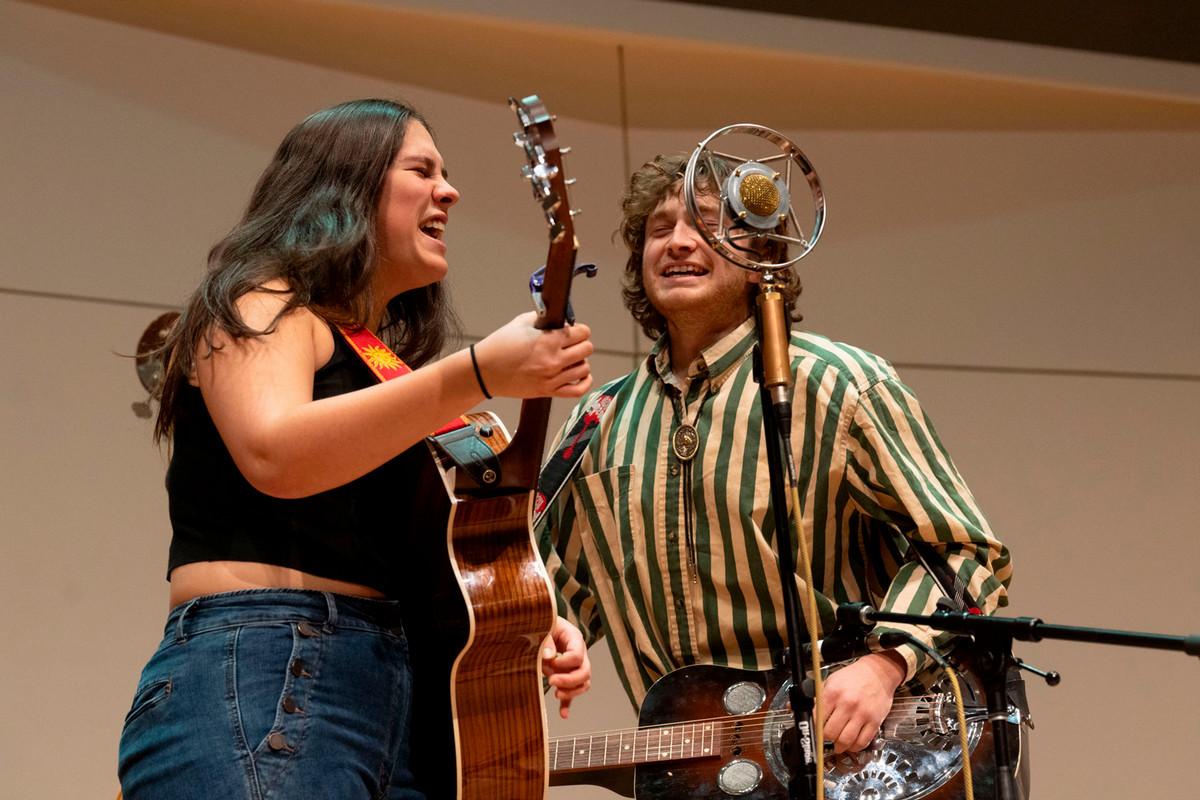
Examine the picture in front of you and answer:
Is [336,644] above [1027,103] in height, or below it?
below

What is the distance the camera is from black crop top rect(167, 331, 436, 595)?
179 cm

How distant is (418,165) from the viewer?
213 cm

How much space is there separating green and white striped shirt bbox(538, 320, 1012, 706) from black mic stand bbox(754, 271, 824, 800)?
471 mm

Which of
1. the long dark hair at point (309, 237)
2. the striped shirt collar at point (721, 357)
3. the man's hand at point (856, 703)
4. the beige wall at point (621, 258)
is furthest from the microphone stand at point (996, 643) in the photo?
the beige wall at point (621, 258)

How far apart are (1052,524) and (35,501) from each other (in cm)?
324

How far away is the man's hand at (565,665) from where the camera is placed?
7.40 ft

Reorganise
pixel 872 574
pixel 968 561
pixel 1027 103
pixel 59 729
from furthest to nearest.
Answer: pixel 1027 103 → pixel 59 729 → pixel 872 574 → pixel 968 561

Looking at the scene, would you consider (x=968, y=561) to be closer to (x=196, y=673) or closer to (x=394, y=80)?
(x=196, y=673)

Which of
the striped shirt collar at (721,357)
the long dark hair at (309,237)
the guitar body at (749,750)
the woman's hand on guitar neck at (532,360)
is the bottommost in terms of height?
the guitar body at (749,750)

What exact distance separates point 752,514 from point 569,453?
475 mm

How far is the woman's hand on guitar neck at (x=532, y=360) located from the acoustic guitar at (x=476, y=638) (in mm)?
144

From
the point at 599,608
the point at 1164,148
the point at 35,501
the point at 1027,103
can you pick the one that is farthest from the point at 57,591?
the point at 1164,148

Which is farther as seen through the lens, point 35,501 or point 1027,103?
point 1027,103

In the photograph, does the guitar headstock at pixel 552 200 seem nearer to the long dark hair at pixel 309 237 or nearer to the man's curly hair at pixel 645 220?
the long dark hair at pixel 309 237
